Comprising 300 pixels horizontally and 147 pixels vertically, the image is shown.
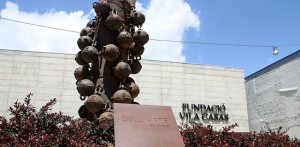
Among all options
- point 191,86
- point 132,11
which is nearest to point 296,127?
point 191,86

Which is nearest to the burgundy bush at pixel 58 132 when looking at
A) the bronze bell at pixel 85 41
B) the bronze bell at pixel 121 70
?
the bronze bell at pixel 121 70

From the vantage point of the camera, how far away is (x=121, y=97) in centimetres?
652

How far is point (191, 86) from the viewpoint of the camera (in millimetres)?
20797

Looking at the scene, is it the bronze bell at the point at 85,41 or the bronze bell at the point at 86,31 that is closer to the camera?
the bronze bell at the point at 85,41

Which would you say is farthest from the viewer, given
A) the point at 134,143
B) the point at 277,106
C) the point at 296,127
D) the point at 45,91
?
the point at 277,106

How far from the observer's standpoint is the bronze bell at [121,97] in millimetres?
6508

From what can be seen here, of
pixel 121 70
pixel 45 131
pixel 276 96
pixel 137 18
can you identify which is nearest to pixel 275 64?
pixel 276 96

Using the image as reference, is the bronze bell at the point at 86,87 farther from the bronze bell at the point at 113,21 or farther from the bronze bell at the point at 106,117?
the bronze bell at the point at 113,21

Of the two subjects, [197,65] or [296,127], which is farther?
[197,65]

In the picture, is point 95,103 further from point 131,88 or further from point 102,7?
point 102,7

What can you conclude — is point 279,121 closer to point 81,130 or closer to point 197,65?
point 197,65

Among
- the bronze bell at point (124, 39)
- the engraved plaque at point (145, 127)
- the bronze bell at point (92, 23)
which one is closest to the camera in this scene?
the engraved plaque at point (145, 127)

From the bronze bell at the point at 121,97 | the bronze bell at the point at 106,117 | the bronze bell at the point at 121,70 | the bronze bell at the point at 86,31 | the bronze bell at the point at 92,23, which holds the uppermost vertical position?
the bronze bell at the point at 92,23

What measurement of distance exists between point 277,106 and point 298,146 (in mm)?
15619
